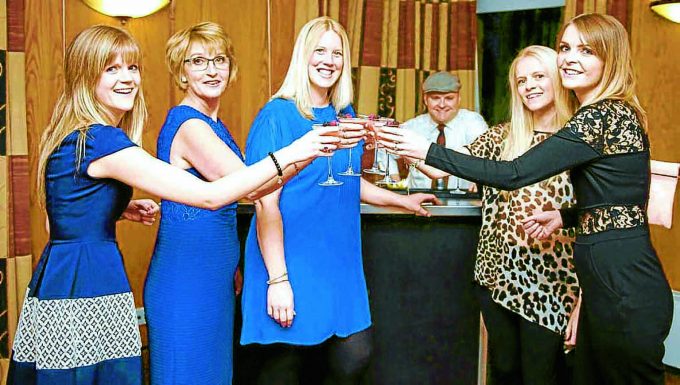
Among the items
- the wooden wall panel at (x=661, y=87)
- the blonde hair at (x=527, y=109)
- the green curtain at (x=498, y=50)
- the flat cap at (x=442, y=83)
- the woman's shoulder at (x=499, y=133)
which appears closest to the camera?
the blonde hair at (x=527, y=109)

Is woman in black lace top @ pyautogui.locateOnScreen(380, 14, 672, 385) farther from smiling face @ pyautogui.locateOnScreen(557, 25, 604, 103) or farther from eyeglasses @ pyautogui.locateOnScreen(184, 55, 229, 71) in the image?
eyeglasses @ pyautogui.locateOnScreen(184, 55, 229, 71)

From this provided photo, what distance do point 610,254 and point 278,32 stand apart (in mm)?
3340

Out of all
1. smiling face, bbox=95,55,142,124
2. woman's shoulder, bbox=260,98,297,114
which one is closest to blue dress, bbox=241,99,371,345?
woman's shoulder, bbox=260,98,297,114

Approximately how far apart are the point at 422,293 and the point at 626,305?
3.22 ft

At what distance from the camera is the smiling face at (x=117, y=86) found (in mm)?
1958

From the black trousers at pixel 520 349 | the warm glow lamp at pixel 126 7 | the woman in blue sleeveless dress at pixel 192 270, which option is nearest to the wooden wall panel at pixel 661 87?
the black trousers at pixel 520 349

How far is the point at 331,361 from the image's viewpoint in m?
2.34

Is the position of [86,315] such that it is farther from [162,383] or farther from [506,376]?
[506,376]

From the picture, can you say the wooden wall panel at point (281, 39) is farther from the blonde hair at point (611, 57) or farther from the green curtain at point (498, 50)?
the blonde hair at point (611, 57)

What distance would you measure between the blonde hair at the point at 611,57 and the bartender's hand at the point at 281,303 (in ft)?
3.44

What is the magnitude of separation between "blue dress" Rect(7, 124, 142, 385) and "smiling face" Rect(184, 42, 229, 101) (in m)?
0.46

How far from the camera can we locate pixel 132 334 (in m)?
1.90

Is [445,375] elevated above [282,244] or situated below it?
below

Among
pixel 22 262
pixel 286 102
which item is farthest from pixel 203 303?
pixel 22 262
